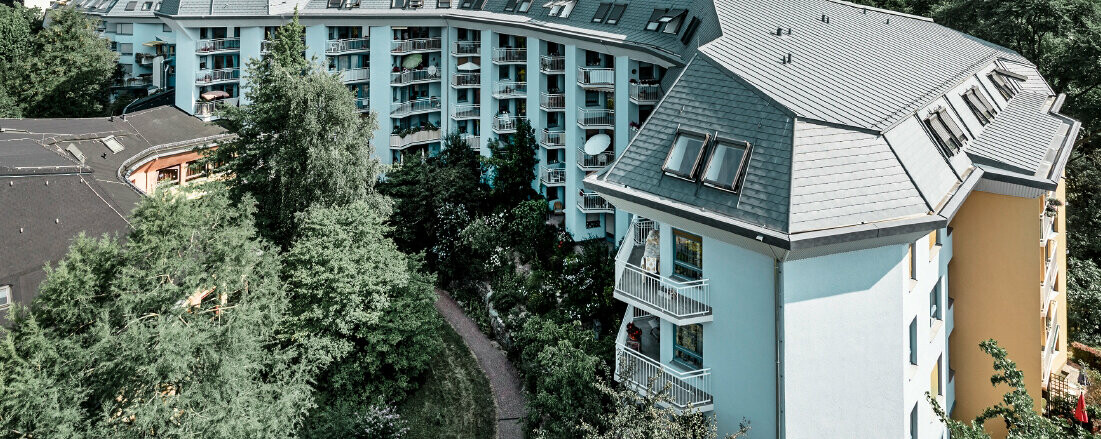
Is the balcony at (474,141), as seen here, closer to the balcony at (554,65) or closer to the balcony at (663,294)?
the balcony at (554,65)

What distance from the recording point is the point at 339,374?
3456 cm

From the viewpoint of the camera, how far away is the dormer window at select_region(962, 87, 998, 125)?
28406mm

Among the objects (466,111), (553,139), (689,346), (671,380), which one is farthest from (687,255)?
(466,111)

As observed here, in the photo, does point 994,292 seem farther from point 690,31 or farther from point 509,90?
point 509,90

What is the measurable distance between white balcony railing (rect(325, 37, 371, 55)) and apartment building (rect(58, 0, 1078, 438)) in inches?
960

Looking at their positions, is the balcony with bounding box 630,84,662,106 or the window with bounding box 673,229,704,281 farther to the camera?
the balcony with bounding box 630,84,662,106

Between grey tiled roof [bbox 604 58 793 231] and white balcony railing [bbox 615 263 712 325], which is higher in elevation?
grey tiled roof [bbox 604 58 793 231]

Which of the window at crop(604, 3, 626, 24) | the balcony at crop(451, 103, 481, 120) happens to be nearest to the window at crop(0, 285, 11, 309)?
the window at crop(604, 3, 626, 24)

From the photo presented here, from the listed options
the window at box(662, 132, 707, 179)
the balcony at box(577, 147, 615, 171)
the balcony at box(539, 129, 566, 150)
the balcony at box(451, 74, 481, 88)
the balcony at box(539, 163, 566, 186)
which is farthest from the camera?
the balcony at box(451, 74, 481, 88)

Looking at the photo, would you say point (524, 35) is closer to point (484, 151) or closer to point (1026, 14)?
point (484, 151)

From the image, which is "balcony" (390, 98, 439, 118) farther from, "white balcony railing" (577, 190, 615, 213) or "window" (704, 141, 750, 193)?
"window" (704, 141, 750, 193)

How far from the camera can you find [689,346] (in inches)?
963

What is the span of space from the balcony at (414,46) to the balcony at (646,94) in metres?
20.6

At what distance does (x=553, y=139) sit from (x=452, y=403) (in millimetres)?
15541
